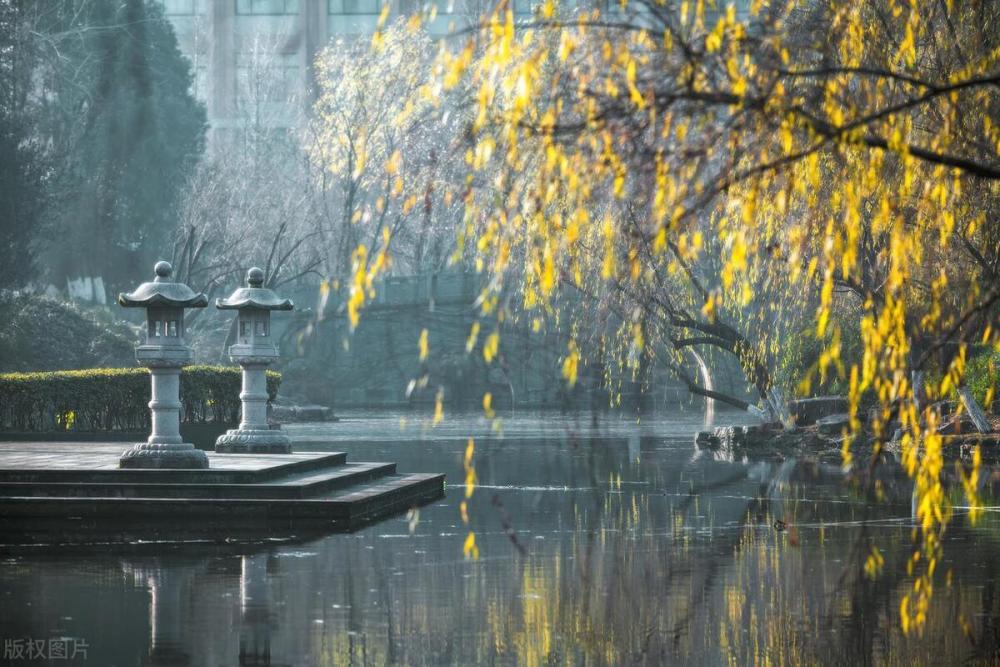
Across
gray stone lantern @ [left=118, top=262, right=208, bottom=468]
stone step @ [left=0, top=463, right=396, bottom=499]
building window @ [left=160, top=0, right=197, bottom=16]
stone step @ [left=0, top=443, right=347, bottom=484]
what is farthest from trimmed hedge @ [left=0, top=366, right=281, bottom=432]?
building window @ [left=160, top=0, right=197, bottom=16]

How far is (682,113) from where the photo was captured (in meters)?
7.56

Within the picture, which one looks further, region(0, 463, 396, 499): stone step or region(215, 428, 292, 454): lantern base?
region(215, 428, 292, 454): lantern base

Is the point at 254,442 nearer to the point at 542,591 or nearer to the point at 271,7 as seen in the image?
the point at 542,591

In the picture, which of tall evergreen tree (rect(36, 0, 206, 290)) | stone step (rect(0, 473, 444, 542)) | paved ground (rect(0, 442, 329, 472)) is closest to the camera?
stone step (rect(0, 473, 444, 542))

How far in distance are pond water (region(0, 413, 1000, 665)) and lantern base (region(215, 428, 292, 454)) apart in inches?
135

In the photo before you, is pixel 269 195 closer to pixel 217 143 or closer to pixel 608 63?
pixel 217 143

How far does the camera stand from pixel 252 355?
23656mm

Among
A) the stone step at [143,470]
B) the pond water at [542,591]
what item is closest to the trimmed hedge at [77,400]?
the stone step at [143,470]

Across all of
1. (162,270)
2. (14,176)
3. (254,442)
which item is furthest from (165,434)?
(14,176)

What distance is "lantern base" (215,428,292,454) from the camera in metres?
23.1

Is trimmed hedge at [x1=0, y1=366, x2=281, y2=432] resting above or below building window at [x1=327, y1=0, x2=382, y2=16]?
below

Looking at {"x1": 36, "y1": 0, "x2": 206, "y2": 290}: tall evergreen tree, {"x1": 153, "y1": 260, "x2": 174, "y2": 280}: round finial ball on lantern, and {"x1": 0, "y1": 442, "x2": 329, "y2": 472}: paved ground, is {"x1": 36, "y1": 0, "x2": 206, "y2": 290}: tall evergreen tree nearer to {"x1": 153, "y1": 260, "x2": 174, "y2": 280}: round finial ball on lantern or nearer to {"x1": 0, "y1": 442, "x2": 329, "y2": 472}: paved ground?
{"x1": 0, "y1": 442, "x2": 329, "y2": 472}: paved ground

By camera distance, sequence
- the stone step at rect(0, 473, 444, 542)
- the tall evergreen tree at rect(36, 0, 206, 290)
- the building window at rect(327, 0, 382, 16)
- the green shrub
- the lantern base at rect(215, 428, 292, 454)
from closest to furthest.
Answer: the stone step at rect(0, 473, 444, 542)
the lantern base at rect(215, 428, 292, 454)
the green shrub
the tall evergreen tree at rect(36, 0, 206, 290)
the building window at rect(327, 0, 382, 16)

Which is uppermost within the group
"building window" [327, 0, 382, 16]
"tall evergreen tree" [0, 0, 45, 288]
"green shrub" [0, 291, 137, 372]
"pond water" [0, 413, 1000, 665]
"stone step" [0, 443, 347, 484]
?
"building window" [327, 0, 382, 16]
